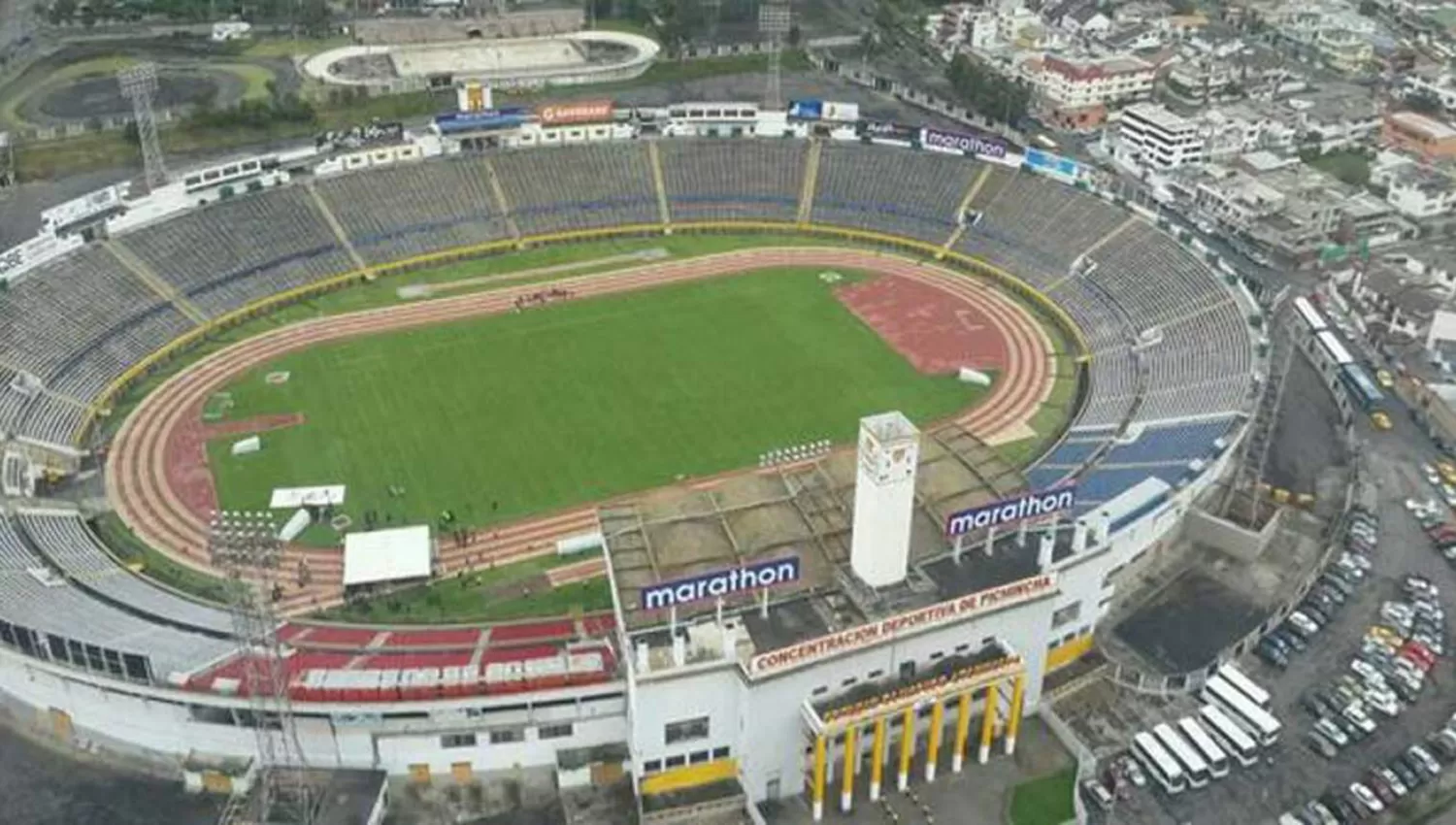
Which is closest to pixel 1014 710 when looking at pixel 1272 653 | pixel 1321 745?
pixel 1321 745

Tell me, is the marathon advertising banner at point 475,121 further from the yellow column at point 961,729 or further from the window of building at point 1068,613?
the yellow column at point 961,729

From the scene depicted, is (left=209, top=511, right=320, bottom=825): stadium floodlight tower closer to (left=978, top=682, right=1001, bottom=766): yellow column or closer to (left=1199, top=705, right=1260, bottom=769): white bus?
(left=978, top=682, right=1001, bottom=766): yellow column

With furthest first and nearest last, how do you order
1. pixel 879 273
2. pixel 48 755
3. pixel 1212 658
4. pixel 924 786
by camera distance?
pixel 879 273 → pixel 1212 658 → pixel 48 755 → pixel 924 786

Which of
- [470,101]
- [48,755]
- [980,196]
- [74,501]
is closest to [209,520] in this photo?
[74,501]

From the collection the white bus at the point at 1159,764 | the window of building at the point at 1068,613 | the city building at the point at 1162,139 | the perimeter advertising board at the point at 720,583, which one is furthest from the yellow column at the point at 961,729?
the city building at the point at 1162,139

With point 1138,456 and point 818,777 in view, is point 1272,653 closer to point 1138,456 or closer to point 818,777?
point 1138,456

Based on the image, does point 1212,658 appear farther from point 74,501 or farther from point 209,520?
point 74,501

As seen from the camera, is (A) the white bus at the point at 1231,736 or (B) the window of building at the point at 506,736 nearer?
(B) the window of building at the point at 506,736
